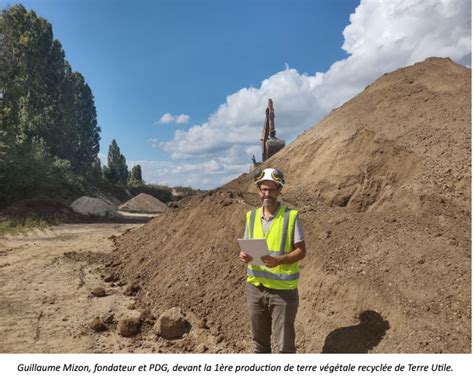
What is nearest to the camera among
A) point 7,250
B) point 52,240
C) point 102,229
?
point 7,250

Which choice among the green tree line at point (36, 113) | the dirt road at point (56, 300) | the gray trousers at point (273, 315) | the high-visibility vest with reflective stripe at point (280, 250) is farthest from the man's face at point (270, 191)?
the green tree line at point (36, 113)

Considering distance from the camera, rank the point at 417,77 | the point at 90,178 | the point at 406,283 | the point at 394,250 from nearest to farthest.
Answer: the point at 406,283 < the point at 394,250 < the point at 417,77 < the point at 90,178

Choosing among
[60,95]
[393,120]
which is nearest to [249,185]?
[393,120]

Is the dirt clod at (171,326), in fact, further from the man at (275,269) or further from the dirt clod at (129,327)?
the man at (275,269)

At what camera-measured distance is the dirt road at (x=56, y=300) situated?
471cm

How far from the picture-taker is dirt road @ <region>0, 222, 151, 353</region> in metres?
4.71

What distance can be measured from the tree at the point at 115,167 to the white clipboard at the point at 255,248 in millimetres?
42998

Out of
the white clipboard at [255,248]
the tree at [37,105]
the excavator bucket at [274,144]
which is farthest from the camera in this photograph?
the tree at [37,105]

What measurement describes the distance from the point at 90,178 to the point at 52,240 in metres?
26.8

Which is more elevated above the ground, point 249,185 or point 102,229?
point 249,185

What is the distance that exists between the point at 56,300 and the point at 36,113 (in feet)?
90.3

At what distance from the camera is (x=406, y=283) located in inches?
162
